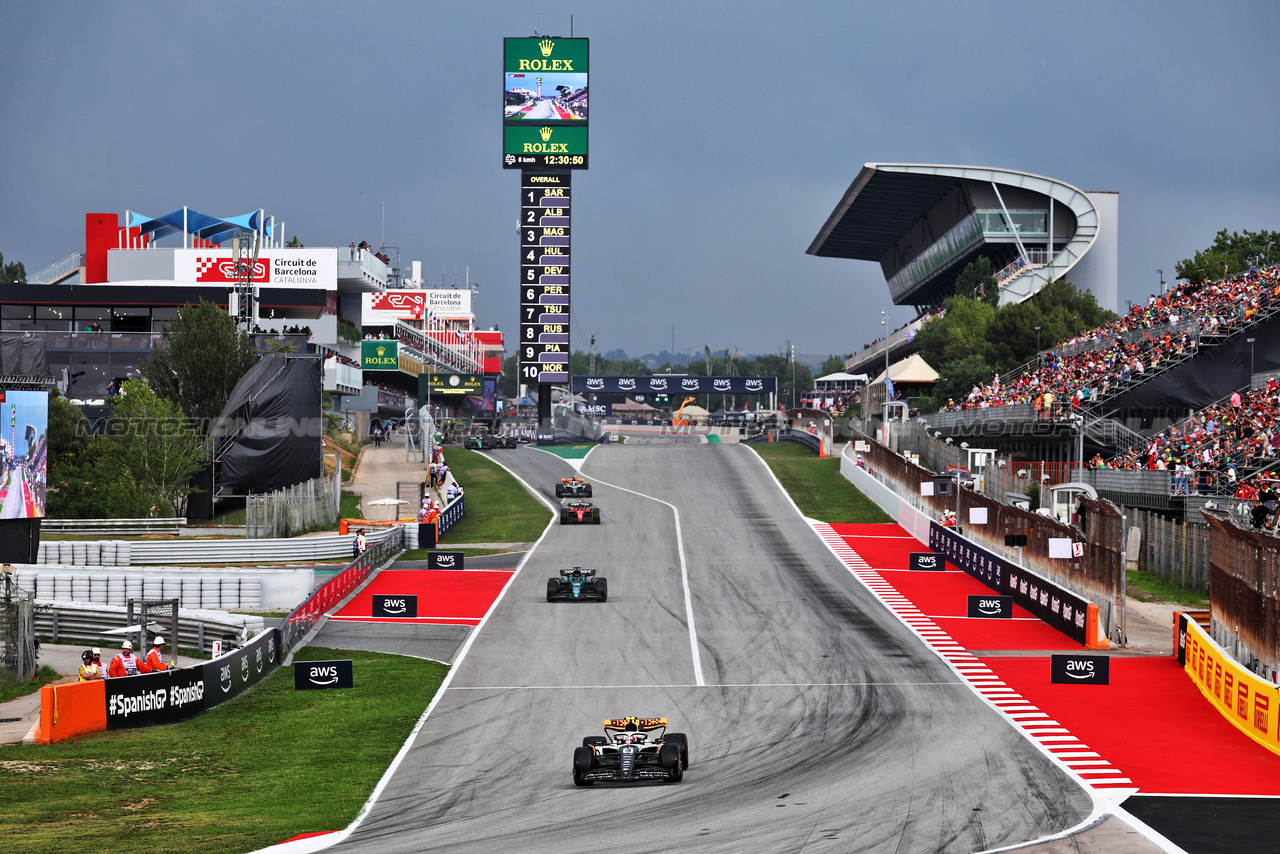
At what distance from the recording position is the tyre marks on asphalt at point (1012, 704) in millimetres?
17578

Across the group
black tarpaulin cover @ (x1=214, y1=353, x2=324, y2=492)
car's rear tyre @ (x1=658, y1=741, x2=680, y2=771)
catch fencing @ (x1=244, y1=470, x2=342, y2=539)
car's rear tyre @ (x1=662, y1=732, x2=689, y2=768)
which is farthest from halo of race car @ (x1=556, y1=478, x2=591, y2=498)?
car's rear tyre @ (x1=658, y1=741, x2=680, y2=771)

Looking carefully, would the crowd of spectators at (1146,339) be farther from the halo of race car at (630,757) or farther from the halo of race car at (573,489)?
the halo of race car at (630,757)

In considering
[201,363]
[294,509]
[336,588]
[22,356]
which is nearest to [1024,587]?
[336,588]

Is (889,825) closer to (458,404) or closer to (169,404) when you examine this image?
(169,404)

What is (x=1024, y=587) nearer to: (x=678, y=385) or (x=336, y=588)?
(x=336, y=588)

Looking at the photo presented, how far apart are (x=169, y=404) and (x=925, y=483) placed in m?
33.6

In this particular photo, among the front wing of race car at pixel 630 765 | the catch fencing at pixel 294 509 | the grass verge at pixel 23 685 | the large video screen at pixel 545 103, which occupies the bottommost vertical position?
the grass verge at pixel 23 685

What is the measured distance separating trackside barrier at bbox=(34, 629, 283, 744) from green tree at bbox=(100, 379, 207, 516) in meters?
30.6

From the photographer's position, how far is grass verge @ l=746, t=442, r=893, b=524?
55.7 meters

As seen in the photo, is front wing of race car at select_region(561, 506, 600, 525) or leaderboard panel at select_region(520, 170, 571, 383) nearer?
front wing of race car at select_region(561, 506, 600, 525)

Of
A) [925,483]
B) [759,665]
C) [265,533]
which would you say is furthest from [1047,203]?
[759,665]

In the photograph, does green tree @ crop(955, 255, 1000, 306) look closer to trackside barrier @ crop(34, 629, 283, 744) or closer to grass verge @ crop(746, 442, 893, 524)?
grass verge @ crop(746, 442, 893, 524)

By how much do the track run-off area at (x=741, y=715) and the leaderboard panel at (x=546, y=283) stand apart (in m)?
48.3

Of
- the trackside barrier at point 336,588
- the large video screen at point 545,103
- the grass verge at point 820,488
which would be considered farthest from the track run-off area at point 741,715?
the large video screen at point 545,103
